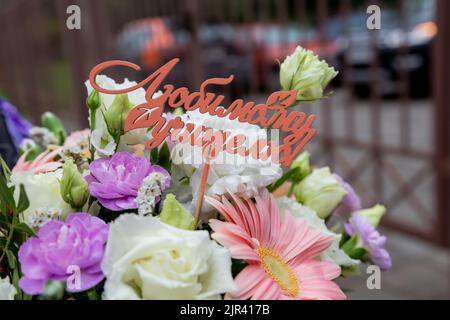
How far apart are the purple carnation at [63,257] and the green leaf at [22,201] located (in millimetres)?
33

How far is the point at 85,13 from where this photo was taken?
3.90 m

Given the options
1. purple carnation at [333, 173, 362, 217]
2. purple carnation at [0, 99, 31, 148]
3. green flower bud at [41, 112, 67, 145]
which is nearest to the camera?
purple carnation at [333, 173, 362, 217]

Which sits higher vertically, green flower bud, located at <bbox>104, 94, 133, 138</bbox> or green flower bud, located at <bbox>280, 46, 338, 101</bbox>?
green flower bud, located at <bbox>280, 46, 338, 101</bbox>

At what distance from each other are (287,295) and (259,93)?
297cm

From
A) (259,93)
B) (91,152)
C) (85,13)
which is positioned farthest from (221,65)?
(91,152)

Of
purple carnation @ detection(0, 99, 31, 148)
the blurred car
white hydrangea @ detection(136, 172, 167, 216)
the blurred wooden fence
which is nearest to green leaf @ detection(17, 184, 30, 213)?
white hydrangea @ detection(136, 172, 167, 216)

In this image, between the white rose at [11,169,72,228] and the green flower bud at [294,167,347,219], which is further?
the green flower bud at [294,167,347,219]

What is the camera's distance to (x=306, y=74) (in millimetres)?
699

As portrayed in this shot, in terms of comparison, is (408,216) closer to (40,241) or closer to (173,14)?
(173,14)

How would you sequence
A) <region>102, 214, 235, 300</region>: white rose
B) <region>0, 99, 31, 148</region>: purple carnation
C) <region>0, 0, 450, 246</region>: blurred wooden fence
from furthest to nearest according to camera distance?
<region>0, 0, 450, 246</region>: blurred wooden fence → <region>0, 99, 31, 148</region>: purple carnation → <region>102, 214, 235, 300</region>: white rose

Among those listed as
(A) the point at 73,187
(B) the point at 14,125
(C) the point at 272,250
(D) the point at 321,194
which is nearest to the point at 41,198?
(A) the point at 73,187

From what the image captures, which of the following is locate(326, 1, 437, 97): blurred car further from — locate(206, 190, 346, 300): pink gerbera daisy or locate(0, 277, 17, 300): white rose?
locate(0, 277, 17, 300): white rose

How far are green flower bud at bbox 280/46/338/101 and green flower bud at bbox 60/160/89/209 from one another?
25 centimetres

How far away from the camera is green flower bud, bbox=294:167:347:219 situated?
82cm
